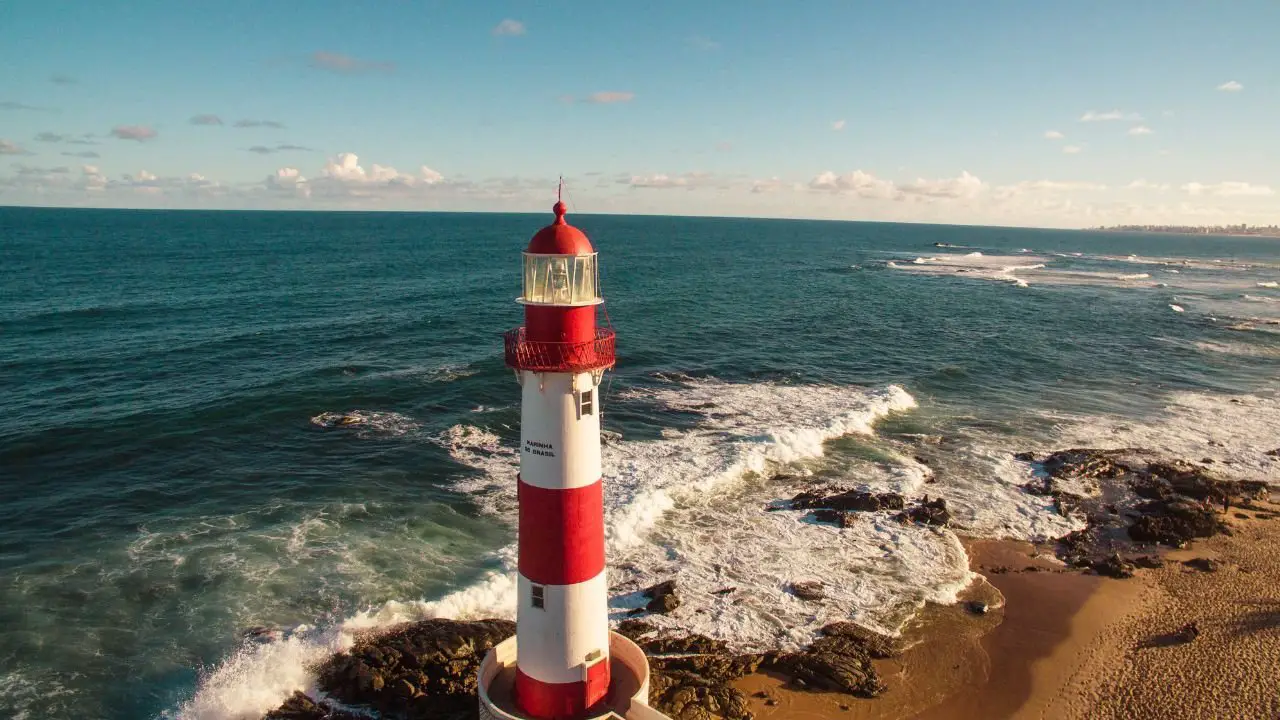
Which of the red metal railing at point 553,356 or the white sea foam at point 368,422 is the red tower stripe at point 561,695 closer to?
the red metal railing at point 553,356

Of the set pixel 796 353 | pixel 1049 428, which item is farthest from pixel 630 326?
pixel 1049 428

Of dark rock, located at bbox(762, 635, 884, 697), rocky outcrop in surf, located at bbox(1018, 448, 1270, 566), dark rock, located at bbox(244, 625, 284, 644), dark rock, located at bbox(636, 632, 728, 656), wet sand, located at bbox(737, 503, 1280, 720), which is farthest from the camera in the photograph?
rocky outcrop in surf, located at bbox(1018, 448, 1270, 566)

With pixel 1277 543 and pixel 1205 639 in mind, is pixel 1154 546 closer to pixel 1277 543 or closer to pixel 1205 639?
pixel 1277 543

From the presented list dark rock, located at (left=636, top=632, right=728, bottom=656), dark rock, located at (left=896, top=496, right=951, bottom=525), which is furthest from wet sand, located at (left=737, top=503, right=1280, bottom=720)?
dark rock, located at (left=896, top=496, right=951, bottom=525)

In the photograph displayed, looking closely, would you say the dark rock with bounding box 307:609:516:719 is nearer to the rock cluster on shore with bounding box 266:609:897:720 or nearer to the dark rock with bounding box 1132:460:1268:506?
the rock cluster on shore with bounding box 266:609:897:720

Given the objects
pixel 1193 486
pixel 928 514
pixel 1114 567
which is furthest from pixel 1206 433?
pixel 928 514

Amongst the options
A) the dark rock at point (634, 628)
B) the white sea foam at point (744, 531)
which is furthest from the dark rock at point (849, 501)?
the dark rock at point (634, 628)
